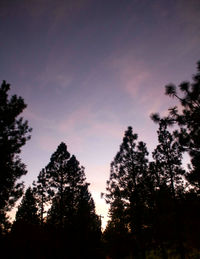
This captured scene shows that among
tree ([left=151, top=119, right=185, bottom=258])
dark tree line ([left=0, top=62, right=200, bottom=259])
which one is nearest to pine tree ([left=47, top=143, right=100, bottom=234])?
dark tree line ([left=0, top=62, right=200, bottom=259])

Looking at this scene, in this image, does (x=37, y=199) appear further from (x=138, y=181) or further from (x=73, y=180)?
(x=138, y=181)

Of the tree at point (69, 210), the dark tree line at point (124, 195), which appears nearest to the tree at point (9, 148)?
the dark tree line at point (124, 195)

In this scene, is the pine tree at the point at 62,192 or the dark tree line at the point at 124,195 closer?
the dark tree line at the point at 124,195

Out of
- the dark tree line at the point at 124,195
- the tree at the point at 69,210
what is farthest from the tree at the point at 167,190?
the tree at the point at 69,210

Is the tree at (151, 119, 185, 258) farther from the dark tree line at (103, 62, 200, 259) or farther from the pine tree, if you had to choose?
the pine tree

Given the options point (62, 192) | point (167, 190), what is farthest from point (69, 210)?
point (167, 190)

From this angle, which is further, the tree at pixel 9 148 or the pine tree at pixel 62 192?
the pine tree at pixel 62 192

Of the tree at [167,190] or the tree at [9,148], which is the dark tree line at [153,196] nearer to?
the tree at [167,190]

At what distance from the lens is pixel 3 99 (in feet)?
49.2

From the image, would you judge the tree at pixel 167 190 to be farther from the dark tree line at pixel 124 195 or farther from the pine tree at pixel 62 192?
the pine tree at pixel 62 192

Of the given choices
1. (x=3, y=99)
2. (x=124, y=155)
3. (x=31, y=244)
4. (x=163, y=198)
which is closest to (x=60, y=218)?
(x=31, y=244)

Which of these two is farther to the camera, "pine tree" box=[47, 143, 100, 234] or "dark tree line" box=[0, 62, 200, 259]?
"pine tree" box=[47, 143, 100, 234]

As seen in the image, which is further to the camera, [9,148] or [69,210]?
[69,210]

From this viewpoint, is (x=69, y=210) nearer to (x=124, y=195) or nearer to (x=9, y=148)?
(x=124, y=195)
